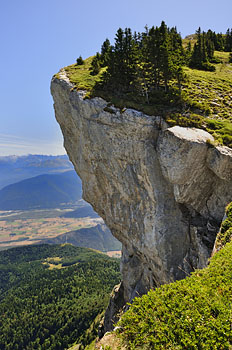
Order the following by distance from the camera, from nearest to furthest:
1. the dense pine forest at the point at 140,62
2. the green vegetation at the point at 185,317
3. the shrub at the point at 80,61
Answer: the green vegetation at the point at 185,317, the dense pine forest at the point at 140,62, the shrub at the point at 80,61

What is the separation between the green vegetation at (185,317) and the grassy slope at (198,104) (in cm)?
1758

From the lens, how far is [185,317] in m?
8.64

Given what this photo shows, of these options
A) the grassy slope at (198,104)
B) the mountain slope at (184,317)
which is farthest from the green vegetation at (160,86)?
the mountain slope at (184,317)

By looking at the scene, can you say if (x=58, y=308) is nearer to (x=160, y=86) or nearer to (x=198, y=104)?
(x=160, y=86)

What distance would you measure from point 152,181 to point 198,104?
1380cm

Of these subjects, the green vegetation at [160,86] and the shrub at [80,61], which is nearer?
the green vegetation at [160,86]

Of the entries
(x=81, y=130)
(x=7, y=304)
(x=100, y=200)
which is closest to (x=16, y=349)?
(x=7, y=304)

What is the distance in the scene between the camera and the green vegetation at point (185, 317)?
766 centimetres

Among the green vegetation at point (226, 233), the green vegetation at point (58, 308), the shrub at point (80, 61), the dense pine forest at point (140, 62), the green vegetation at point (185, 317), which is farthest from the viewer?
the green vegetation at point (58, 308)

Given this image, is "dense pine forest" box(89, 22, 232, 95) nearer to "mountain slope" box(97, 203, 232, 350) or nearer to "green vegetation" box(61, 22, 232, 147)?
"green vegetation" box(61, 22, 232, 147)

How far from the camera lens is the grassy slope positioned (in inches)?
1017

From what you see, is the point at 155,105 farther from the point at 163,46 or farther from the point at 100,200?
the point at 100,200

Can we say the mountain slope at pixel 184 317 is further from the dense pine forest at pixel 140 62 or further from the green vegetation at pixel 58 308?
the green vegetation at pixel 58 308

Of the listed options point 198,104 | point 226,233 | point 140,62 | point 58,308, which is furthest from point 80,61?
point 58,308
